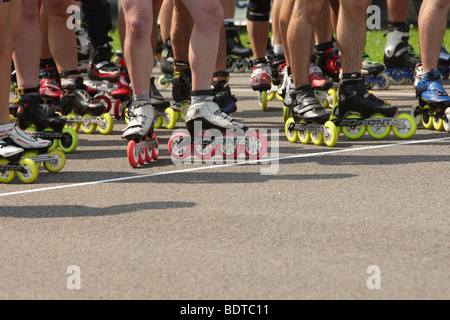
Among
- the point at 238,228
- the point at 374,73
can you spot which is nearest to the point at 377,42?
the point at 374,73

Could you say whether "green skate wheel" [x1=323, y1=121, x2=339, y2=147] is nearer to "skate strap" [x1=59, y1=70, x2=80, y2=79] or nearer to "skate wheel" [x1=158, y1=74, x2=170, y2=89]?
"skate strap" [x1=59, y1=70, x2=80, y2=79]

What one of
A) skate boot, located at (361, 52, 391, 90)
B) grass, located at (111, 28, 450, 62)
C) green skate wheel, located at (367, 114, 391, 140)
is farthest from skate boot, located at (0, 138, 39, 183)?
grass, located at (111, 28, 450, 62)

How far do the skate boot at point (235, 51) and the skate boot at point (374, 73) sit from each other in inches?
72.5

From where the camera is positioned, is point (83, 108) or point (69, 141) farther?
point (83, 108)

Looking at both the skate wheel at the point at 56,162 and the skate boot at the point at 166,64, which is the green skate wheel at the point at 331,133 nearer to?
the skate wheel at the point at 56,162

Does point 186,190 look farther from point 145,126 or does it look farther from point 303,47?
point 303,47

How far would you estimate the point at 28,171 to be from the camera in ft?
15.8

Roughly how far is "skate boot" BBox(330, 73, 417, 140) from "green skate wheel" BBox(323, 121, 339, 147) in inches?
9.0

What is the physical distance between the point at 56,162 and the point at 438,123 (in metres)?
2.90

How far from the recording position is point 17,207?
4.24 metres

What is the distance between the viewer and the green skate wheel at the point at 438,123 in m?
6.14

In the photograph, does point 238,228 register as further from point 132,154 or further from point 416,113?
point 416,113

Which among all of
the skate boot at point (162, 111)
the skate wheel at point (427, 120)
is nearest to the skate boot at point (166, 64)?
the skate boot at point (162, 111)
